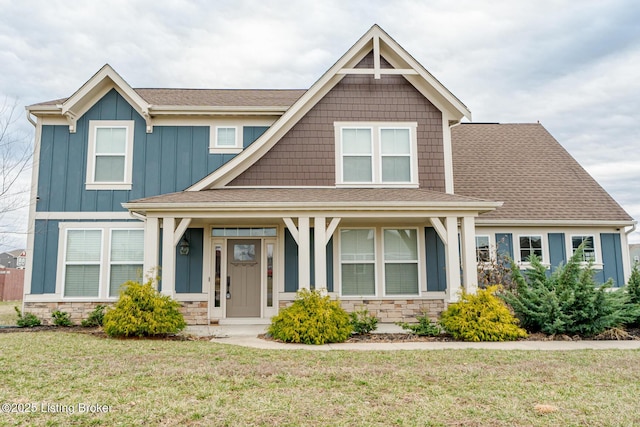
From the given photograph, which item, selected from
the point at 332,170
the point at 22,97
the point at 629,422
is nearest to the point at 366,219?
the point at 332,170

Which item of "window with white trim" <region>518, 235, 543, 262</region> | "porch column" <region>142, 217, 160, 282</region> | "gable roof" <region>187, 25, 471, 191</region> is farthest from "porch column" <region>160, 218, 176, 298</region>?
"window with white trim" <region>518, 235, 543, 262</region>

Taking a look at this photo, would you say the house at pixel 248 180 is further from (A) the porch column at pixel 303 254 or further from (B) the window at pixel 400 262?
(A) the porch column at pixel 303 254

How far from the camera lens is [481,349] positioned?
7.76 meters

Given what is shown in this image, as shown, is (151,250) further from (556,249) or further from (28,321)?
(556,249)

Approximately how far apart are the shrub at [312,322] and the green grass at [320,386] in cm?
111

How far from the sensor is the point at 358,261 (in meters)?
11.5

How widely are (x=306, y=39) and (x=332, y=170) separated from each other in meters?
8.13

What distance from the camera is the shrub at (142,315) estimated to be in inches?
Result: 346

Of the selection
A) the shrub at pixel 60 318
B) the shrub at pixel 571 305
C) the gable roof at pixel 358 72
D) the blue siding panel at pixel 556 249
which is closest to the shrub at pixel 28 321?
the shrub at pixel 60 318

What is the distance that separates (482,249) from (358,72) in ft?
19.9

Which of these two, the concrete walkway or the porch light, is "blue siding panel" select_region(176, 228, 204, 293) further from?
the concrete walkway

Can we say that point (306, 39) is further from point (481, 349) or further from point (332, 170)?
point (481, 349)

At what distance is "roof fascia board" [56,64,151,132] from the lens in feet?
37.2

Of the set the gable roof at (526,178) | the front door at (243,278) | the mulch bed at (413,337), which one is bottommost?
the mulch bed at (413,337)
